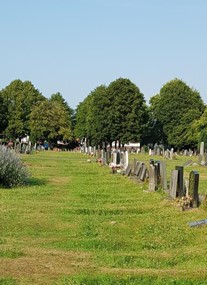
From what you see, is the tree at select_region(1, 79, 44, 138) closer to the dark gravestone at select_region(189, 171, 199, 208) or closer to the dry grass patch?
the dark gravestone at select_region(189, 171, 199, 208)

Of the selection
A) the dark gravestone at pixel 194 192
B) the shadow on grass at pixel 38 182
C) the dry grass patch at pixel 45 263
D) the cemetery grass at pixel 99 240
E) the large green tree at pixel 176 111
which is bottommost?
the dry grass patch at pixel 45 263

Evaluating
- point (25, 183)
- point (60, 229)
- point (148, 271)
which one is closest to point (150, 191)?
point (25, 183)

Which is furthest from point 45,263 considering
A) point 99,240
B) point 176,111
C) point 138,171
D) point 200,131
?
point 176,111

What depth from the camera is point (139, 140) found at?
293 feet

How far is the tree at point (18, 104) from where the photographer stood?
333ft

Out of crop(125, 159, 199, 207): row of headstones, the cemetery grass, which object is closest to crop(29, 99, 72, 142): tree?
crop(125, 159, 199, 207): row of headstones

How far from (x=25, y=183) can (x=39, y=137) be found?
7827cm

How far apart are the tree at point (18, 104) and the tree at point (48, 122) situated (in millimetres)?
2986

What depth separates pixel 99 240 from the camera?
1077 centimetres

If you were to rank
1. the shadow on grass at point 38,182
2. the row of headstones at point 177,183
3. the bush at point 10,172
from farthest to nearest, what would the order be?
the shadow on grass at point 38,182 → the bush at point 10,172 → the row of headstones at point 177,183

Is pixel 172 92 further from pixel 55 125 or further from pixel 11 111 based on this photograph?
pixel 11 111

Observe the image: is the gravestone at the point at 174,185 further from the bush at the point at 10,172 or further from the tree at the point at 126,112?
the tree at the point at 126,112

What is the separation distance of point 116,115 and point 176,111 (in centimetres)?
1255

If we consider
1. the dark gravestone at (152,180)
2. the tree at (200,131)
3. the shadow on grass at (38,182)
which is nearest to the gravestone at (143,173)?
the dark gravestone at (152,180)
